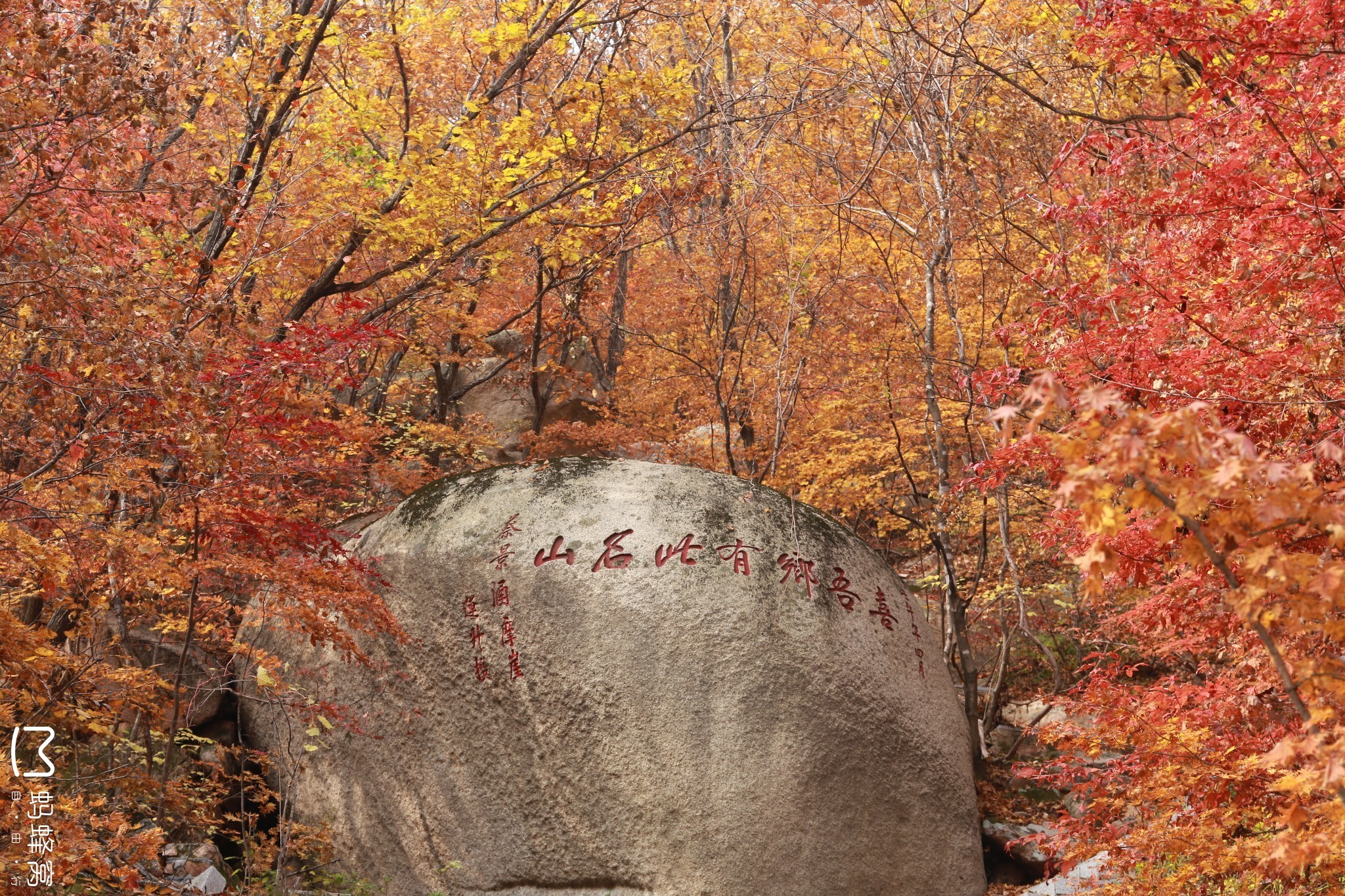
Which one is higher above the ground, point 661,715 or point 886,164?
point 886,164

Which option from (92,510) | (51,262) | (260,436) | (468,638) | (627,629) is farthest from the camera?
(468,638)

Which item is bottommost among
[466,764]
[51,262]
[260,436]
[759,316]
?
[466,764]

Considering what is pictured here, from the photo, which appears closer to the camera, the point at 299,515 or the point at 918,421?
the point at 299,515

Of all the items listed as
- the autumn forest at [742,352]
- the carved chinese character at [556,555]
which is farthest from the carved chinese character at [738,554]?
the autumn forest at [742,352]

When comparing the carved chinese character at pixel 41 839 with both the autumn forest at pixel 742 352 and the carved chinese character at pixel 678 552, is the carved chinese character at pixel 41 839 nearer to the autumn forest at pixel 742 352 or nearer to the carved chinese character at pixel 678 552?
the autumn forest at pixel 742 352

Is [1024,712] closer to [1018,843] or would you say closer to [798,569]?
[1018,843]

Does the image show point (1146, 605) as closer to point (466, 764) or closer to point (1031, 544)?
point (466, 764)

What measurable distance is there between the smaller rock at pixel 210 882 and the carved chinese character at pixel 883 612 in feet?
17.0

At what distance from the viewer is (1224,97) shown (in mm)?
5957

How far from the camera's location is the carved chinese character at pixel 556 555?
7312 mm

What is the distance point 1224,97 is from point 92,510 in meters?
6.80

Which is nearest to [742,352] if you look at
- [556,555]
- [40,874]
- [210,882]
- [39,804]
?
[556,555]

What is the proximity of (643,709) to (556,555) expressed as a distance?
133cm

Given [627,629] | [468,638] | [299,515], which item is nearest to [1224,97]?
[627,629]
